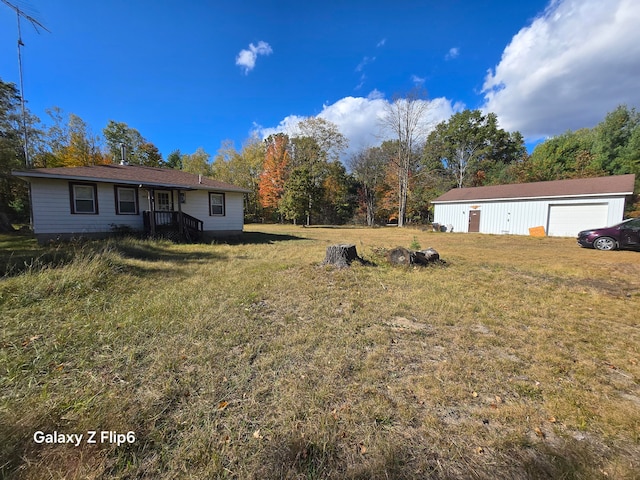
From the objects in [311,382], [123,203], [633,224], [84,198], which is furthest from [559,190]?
[84,198]

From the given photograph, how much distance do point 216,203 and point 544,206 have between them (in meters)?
20.1

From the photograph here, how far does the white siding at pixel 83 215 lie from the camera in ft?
30.7

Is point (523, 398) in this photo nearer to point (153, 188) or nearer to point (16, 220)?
point (153, 188)

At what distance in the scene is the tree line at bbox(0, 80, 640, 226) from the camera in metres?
24.9

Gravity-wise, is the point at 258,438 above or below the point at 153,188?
below

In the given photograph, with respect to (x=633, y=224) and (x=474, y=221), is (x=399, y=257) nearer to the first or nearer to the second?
(x=633, y=224)

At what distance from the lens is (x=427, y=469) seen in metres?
1.58

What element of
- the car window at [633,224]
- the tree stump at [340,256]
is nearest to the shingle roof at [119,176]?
the tree stump at [340,256]

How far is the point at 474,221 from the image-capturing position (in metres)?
20.5

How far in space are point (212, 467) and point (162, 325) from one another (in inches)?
93.8

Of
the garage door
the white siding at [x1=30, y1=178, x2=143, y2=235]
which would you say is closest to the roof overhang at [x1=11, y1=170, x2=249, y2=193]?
the white siding at [x1=30, y1=178, x2=143, y2=235]

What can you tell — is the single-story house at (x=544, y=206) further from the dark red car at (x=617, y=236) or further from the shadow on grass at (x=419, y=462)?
the shadow on grass at (x=419, y=462)

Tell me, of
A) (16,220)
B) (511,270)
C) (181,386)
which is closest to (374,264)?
(511,270)

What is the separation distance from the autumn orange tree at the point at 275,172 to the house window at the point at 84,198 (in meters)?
21.2
